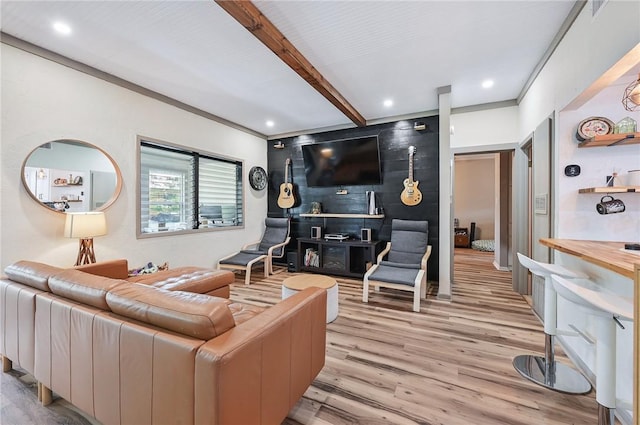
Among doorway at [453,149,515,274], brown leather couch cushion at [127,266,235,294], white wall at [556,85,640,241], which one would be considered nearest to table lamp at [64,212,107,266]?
brown leather couch cushion at [127,266,235,294]

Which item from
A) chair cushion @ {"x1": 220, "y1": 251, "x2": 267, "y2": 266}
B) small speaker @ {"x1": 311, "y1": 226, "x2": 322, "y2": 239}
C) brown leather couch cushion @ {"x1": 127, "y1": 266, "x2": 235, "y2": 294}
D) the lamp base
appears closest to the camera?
brown leather couch cushion @ {"x1": 127, "y1": 266, "x2": 235, "y2": 294}

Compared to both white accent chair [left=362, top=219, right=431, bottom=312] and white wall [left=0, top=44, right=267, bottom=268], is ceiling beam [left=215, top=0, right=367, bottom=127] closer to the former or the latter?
white wall [left=0, top=44, right=267, bottom=268]

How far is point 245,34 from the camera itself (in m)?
2.42

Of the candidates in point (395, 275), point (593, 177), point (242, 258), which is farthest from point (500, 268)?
point (242, 258)

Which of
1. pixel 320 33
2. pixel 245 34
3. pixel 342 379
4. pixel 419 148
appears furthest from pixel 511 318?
pixel 245 34

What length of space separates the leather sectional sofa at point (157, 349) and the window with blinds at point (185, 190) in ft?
6.59

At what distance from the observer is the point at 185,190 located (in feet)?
13.8

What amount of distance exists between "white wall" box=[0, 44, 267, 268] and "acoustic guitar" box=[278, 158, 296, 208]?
1610 millimetres

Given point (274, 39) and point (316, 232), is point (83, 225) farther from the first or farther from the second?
point (316, 232)

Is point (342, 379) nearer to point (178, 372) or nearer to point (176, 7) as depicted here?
point (178, 372)

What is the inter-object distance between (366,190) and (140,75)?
3.68 m

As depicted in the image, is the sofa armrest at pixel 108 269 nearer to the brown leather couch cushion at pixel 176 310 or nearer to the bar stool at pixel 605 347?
the brown leather couch cushion at pixel 176 310

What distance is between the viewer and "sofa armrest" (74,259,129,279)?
2.39 m

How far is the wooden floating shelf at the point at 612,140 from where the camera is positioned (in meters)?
2.01
